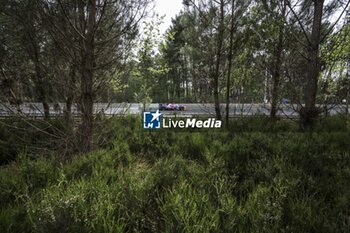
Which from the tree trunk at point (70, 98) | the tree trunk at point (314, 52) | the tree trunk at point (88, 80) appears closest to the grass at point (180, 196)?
the tree trunk at point (88, 80)

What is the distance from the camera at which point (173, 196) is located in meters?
2.18

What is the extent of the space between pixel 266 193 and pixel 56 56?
3820 mm

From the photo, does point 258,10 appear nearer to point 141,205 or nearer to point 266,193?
point 266,193

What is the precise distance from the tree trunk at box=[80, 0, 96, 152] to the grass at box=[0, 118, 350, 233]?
457 millimetres

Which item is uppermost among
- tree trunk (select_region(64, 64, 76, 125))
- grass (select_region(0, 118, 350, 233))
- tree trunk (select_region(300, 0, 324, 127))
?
tree trunk (select_region(300, 0, 324, 127))

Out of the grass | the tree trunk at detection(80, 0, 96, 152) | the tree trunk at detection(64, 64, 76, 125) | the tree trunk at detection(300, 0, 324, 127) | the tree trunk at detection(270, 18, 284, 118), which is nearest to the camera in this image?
the grass

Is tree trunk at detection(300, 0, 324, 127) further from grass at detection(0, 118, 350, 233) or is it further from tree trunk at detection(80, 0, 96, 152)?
tree trunk at detection(80, 0, 96, 152)

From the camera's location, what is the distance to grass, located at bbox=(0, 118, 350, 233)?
1.83 metres

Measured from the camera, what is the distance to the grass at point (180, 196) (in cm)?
183

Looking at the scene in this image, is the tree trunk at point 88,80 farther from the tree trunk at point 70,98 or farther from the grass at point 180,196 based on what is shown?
the grass at point 180,196

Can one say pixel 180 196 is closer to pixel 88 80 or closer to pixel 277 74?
pixel 88 80

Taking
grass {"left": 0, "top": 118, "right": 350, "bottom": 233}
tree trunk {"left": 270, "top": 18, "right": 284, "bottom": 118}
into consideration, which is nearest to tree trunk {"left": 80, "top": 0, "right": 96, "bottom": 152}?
grass {"left": 0, "top": 118, "right": 350, "bottom": 233}

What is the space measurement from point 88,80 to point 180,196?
265 centimetres

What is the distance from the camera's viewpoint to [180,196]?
211 cm
